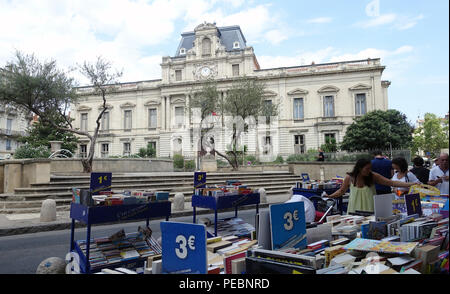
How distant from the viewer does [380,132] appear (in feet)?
88.9

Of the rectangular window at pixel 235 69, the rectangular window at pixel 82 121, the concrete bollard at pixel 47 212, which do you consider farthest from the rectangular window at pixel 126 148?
the concrete bollard at pixel 47 212

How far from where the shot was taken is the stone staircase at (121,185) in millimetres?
10133

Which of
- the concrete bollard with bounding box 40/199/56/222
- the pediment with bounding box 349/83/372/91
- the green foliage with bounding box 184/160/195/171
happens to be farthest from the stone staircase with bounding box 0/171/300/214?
the pediment with bounding box 349/83/372/91

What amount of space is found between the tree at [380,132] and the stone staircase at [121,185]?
12635 millimetres

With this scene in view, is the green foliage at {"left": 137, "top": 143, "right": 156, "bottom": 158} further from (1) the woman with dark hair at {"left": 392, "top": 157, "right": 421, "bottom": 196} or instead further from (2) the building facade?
(1) the woman with dark hair at {"left": 392, "top": 157, "right": 421, "bottom": 196}

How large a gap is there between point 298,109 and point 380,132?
12.8 meters

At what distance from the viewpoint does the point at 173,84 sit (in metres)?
40.5

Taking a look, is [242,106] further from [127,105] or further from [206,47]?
[127,105]

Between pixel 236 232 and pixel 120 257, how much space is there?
212 centimetres

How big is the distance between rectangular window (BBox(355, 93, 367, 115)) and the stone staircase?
21.8 m

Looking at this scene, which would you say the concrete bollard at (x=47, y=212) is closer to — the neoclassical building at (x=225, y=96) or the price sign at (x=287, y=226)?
the price sign at (x=287, y=226)

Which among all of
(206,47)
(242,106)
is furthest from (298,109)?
(242,106)
